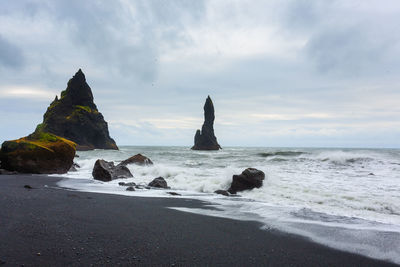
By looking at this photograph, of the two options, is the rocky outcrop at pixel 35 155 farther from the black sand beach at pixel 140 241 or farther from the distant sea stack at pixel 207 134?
the distant sea stack at pixel 207 134

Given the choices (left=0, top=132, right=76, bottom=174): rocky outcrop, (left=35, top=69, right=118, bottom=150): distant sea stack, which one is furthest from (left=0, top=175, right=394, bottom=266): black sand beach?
(left=35, top=69, right=118, bottom=150): distant sea stack

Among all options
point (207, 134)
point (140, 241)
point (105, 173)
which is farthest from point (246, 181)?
point (207, 134)

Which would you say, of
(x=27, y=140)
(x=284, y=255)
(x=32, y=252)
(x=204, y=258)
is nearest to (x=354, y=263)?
(x=284, y=255)

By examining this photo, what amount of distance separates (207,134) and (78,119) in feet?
135

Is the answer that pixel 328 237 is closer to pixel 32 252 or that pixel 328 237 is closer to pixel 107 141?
pixel 32 252

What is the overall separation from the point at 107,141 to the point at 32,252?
253 feet

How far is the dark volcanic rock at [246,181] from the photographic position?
9094 millimetres

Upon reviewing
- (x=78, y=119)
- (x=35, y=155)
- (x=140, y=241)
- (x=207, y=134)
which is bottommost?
(x=140, y=241)

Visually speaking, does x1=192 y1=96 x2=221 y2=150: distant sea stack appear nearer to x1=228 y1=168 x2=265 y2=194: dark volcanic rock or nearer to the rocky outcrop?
the rocky outcrop

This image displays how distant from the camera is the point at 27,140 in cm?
1258

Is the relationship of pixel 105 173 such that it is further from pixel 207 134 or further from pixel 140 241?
pixel 207 134

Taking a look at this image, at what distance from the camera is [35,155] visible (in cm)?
1217

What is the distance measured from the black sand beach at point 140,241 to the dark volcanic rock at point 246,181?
178 inches

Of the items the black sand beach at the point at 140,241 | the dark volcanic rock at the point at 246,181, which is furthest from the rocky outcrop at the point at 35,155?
the dark volcanic rock at the point at 246,181
